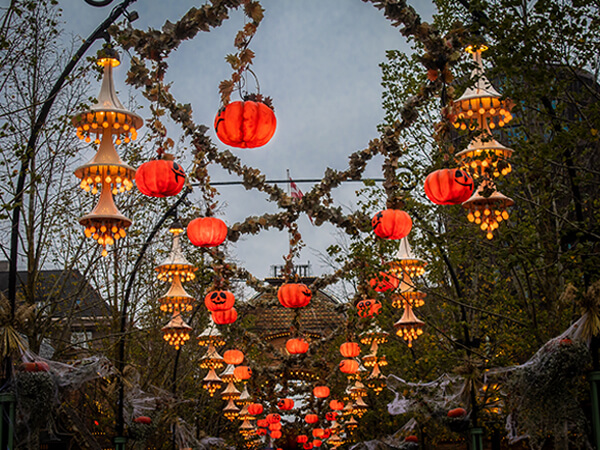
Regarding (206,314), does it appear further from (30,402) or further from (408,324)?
(30,402)

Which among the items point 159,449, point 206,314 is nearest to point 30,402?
point 159,449

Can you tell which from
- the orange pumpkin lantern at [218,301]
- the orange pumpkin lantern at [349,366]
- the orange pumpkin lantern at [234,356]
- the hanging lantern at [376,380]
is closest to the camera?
the orange pumpkin lantern at [218,301]

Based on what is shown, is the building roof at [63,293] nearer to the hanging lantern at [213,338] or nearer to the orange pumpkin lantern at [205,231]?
the orange pumpkin lantern at [205,231]

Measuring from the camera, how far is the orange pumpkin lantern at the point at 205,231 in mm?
12258

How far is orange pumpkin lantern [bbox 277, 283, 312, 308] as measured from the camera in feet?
47.3

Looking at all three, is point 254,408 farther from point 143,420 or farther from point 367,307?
point 367,307

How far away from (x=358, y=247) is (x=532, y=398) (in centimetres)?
542

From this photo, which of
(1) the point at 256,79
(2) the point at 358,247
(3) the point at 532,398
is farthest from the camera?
(2) the point at 358,247

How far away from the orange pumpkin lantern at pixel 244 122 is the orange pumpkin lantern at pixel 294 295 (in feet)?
21.5

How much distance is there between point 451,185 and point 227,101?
9.96ft

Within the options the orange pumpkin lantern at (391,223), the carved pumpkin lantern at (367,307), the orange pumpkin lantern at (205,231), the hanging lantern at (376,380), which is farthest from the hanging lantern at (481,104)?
the hanging lantern at (376,380)

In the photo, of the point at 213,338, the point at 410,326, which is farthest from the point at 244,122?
the point at 213,338

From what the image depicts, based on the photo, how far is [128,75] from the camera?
950 centimetres

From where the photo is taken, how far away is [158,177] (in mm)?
9469
